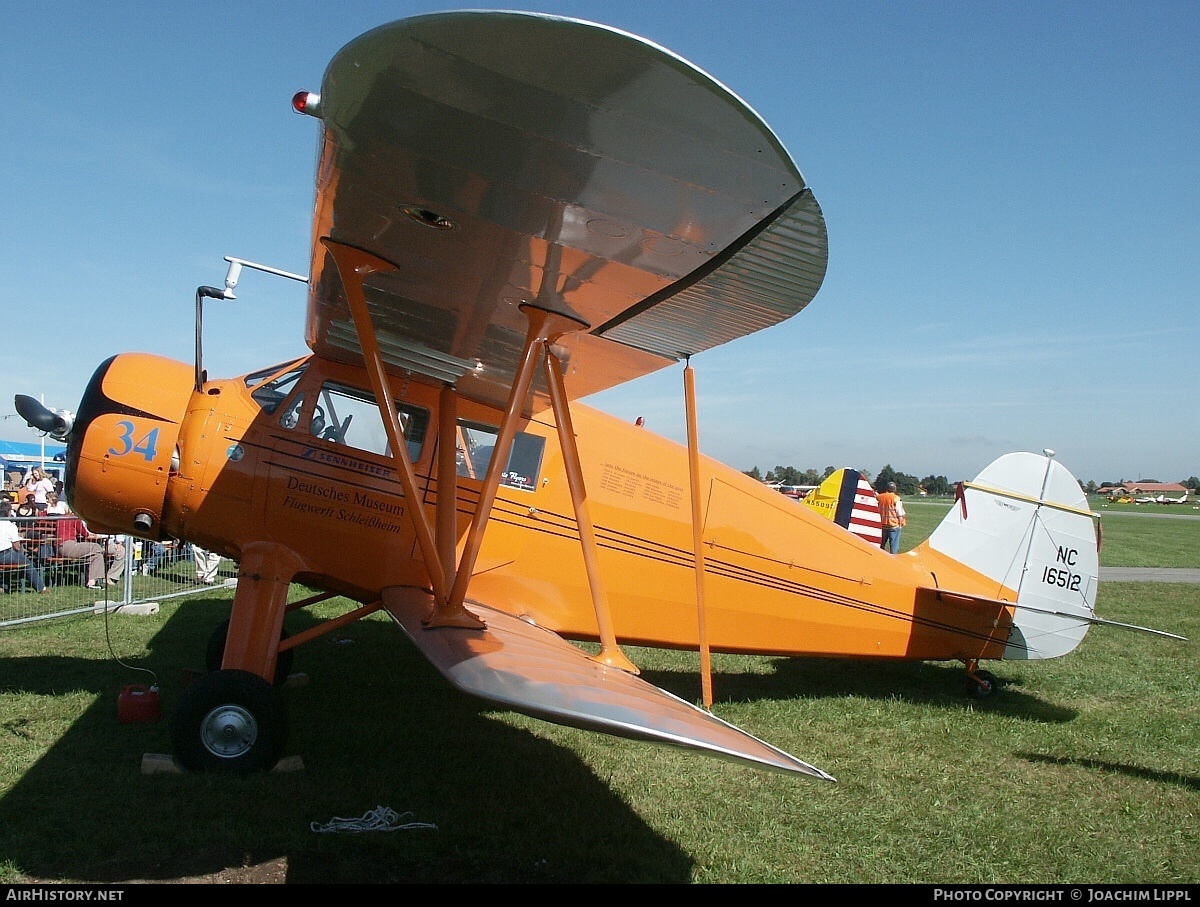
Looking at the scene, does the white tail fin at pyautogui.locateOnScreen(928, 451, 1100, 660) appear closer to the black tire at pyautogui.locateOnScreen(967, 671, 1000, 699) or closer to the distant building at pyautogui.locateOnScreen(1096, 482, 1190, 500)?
the black tire at pyautogui.locateOnScreen(967, 671, 1000, 699)

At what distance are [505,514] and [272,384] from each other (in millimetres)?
A: 1763

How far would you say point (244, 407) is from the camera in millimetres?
5289

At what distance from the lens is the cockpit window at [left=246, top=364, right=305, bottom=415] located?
536cm

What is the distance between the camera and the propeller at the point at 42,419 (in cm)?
536

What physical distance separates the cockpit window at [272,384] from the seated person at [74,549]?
6.49 meters

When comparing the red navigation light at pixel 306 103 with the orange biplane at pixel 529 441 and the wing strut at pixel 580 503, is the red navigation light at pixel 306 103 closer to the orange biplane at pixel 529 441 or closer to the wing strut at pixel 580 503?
the orange biplane at pixel 529 441

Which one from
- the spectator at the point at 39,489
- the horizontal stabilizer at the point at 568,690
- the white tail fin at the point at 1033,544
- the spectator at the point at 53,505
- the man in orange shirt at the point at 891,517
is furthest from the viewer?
the man in orange shirt at the point at 891,517

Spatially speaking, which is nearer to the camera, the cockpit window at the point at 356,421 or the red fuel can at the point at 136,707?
the red fuel can at the point at 136,707

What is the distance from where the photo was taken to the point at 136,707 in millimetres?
5145

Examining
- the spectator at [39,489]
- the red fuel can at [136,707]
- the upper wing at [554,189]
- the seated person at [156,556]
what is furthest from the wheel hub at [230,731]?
the spectator at [39,489]

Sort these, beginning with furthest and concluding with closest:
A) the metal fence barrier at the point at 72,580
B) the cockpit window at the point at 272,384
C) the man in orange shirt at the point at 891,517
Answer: the man in orange shirt at the point at 891,517, the metal fence barrier at the point at 72,580, the cockpit window at the point at 272,384

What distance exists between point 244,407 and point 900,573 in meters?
5.14

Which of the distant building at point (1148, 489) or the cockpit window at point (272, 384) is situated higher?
the distant building at point (1148, 489)

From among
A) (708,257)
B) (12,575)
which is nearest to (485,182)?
(708,257)
